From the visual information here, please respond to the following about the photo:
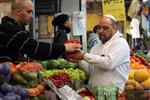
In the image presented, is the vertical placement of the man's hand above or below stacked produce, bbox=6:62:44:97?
above

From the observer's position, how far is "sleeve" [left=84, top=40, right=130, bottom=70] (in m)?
4.26

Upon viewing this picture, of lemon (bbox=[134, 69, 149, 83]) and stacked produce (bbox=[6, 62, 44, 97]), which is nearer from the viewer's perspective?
stacked produce (bbox=[6, 62, 44, 97])

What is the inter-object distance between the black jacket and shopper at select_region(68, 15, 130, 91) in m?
0.51

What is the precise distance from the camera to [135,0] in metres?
9.36

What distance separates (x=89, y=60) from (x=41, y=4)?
20.1 ft

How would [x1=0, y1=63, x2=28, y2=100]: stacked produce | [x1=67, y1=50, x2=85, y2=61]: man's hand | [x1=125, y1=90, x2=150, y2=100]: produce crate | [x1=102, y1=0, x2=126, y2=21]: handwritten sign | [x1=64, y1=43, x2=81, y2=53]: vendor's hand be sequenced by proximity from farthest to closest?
[x1=102, y1=0, x2=126, y2=21]: handwritten sign → [x1=67, y1=50, x2=85, y2=61]: man's hand → [x1=64, y1=43, x2=81, y2=53]: vendor's hand → [x1=125, y1=90, x2=150, y2=100]: produce crate → [x1=0, y1=63, x2=28, y2=100]: stacked produce

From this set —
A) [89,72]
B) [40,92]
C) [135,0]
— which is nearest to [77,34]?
[135,0]

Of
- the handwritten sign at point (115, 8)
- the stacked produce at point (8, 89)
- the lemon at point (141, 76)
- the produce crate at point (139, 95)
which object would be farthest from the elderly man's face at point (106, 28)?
the handwritten sign at point (115, 8)

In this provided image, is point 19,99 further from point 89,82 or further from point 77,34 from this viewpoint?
point 77,34

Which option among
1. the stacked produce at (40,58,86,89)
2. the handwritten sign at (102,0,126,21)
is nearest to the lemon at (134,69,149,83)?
the stacked produce at (40,58,86,89)

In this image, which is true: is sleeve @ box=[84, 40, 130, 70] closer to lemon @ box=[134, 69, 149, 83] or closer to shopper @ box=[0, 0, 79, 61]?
shopper @ box=[0, 0, 79, 61]

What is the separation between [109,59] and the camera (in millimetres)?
4281

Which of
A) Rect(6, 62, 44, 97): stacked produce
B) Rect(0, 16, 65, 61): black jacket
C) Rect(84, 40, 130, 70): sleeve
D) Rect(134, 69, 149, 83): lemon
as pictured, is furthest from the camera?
Rect(84, 40, 130, 70): sleeve

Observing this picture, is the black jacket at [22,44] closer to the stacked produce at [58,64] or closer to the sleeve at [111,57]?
the sleeve at [111,57]
